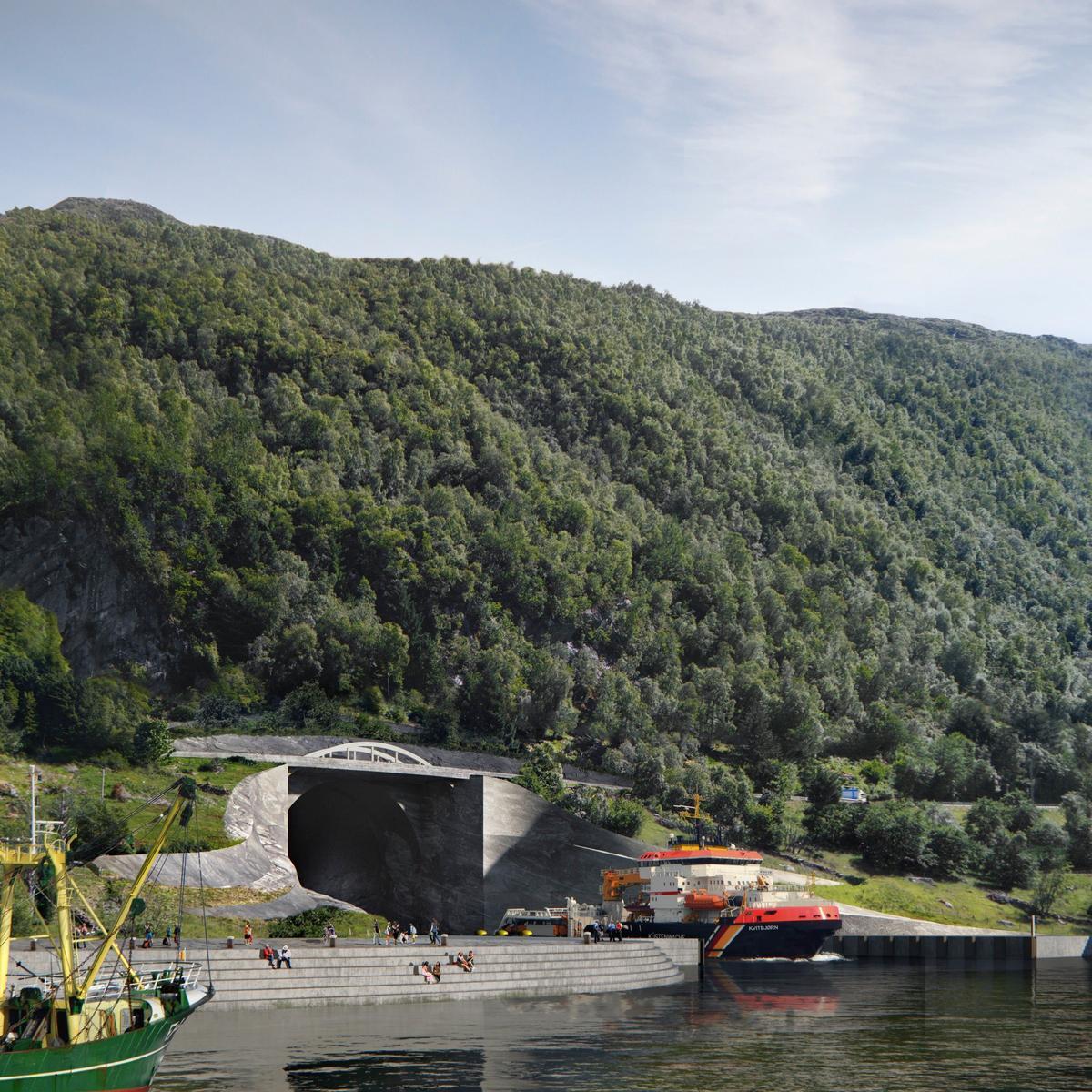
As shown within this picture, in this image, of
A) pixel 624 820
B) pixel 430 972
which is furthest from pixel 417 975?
pixel 624 820

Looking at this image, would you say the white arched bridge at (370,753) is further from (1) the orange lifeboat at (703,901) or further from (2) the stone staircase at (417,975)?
(2) the stone staircase at (417,975)

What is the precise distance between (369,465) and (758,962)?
93.2m

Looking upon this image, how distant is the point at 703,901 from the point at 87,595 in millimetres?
78899

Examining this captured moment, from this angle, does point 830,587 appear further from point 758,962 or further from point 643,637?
point 758,962

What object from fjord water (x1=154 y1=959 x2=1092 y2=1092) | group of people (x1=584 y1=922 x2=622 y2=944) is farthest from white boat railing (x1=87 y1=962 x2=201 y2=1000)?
group of people (x1=584 y1=922 x2=622 y2=944)

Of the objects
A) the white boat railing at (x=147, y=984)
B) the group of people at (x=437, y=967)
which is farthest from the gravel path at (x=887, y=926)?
the white boat railing at (x=147, y=984)

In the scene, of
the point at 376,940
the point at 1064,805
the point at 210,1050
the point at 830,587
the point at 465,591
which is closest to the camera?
the point at 210,1050

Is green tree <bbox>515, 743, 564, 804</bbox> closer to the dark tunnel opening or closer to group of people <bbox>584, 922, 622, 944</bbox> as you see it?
the dark tunnel opening

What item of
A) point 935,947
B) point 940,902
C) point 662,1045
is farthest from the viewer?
point 940,902

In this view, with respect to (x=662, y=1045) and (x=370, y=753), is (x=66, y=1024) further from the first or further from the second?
(x=370, y=753)

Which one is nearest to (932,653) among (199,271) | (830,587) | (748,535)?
(830,587)

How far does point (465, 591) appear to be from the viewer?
162m

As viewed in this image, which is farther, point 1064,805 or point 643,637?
point 643,637

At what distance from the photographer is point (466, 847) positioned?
107m
